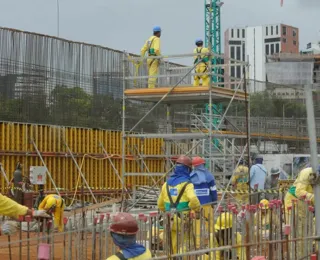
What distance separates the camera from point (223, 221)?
9.30 m

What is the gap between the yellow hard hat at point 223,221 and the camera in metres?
9.19

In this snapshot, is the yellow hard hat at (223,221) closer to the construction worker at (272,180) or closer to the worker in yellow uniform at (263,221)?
the worker in yellow uniform at (263,221)

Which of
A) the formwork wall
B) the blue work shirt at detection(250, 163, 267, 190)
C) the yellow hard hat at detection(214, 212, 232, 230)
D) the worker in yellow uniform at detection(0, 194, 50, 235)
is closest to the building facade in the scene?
the formwork wall

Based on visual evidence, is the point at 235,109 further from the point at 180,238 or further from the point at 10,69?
the point at 180,238

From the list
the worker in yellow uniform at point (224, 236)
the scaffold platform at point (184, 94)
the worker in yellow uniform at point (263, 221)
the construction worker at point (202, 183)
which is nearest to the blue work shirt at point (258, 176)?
the scaffold platform at point (184, 94)

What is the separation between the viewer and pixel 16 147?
70.2 ft

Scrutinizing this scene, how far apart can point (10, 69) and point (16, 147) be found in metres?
2.68

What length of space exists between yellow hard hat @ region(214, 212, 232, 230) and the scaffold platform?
7.42 meters

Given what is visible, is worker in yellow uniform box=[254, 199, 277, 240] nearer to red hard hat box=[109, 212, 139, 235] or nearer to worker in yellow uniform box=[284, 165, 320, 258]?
worker in yellow uniform box=[284, 165, 320, 258]

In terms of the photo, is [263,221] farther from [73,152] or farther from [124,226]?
[73,152]

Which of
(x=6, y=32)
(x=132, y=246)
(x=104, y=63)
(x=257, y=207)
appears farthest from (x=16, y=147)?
(x=132, y=246)

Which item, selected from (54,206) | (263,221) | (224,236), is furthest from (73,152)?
(224,236)

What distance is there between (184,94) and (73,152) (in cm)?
741

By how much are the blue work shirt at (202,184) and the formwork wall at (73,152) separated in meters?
10.7
